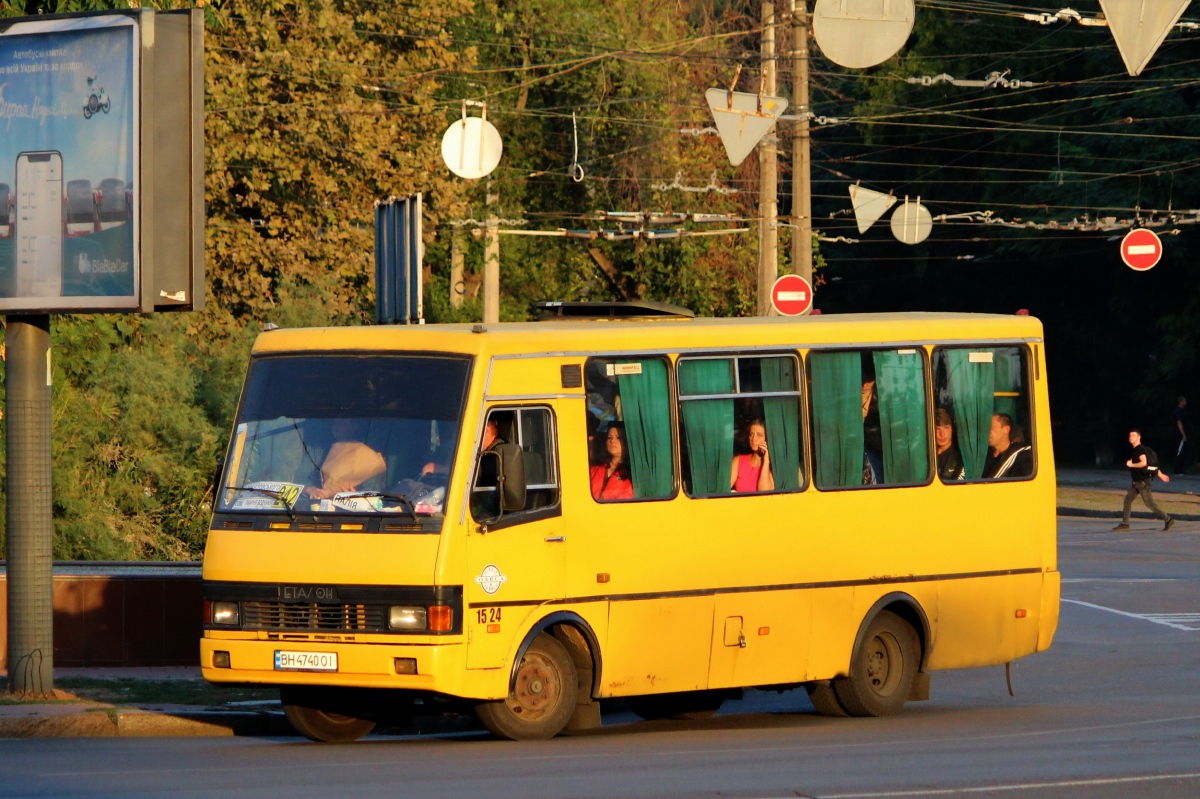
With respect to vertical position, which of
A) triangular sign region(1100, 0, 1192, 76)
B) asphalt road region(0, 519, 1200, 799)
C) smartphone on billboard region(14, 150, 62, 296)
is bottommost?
asphalt road region(0, 519, 1200, 799)

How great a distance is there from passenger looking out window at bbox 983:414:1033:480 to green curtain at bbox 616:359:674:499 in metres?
3.02

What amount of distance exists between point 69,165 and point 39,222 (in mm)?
485

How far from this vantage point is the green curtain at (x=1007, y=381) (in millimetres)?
15461

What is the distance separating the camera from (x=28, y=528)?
1426cm

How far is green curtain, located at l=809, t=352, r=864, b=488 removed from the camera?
1440cm

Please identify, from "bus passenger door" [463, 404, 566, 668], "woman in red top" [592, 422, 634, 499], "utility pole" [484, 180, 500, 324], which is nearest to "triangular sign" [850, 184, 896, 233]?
"utility pole" [484, 180, 500, 324]

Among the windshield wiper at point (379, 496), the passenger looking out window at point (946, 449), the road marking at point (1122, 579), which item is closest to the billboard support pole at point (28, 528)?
the windshield wiper at point (379, 496)

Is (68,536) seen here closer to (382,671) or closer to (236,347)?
(236,347)

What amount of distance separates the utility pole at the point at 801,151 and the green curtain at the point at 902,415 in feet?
50.6

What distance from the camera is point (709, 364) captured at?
1391cm

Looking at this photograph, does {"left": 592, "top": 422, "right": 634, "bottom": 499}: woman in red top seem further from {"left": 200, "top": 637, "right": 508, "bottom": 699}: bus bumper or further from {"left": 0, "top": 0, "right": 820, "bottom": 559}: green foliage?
{"left": 0, "top": 0, "right": 820, "bottom": 559}: green foliage

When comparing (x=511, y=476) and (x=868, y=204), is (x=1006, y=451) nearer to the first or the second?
(x=511, y=476)

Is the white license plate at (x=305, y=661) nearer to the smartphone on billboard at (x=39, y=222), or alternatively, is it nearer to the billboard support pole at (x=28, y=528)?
the billboard support pole at (x=28, y=528)

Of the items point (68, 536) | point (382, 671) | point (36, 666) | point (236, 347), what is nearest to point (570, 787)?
point (382, 671)
